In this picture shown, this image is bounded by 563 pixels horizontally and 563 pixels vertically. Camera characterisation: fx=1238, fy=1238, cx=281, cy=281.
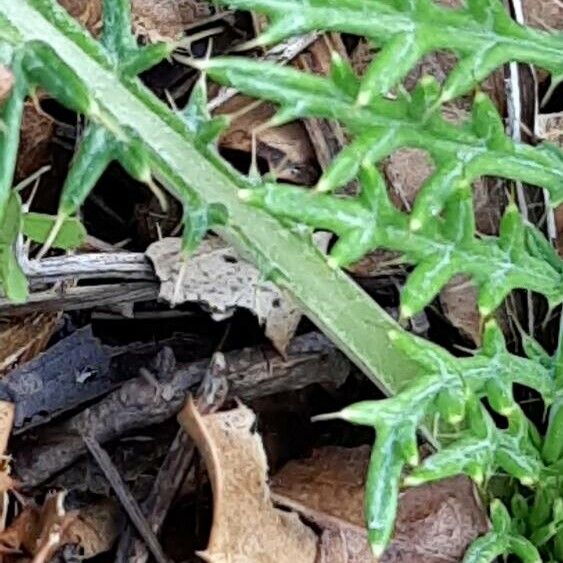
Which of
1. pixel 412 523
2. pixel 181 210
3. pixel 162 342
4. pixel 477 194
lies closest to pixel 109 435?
pixel 162 342

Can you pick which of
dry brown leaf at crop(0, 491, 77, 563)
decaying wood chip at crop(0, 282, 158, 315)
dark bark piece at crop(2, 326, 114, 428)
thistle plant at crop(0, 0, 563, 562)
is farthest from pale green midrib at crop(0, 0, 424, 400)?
dry brown leaf at crop(0, 491, 77, 563)

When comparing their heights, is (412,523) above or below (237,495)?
below

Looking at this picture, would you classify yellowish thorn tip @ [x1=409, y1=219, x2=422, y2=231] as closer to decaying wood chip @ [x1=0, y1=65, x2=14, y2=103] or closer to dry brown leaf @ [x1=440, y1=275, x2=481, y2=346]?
dry brown leaf @ [x1=440, y1=275, x2=481, y2=346]

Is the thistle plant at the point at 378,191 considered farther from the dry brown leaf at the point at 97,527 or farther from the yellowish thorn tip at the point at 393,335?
the dry brown leaf at the point at 97,527

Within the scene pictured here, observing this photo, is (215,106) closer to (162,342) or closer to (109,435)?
(162,342)

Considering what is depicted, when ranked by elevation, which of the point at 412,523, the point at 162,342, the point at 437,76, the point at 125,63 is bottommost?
the point at 412,523

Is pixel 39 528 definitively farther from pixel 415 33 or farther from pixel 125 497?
pixel 415 33
